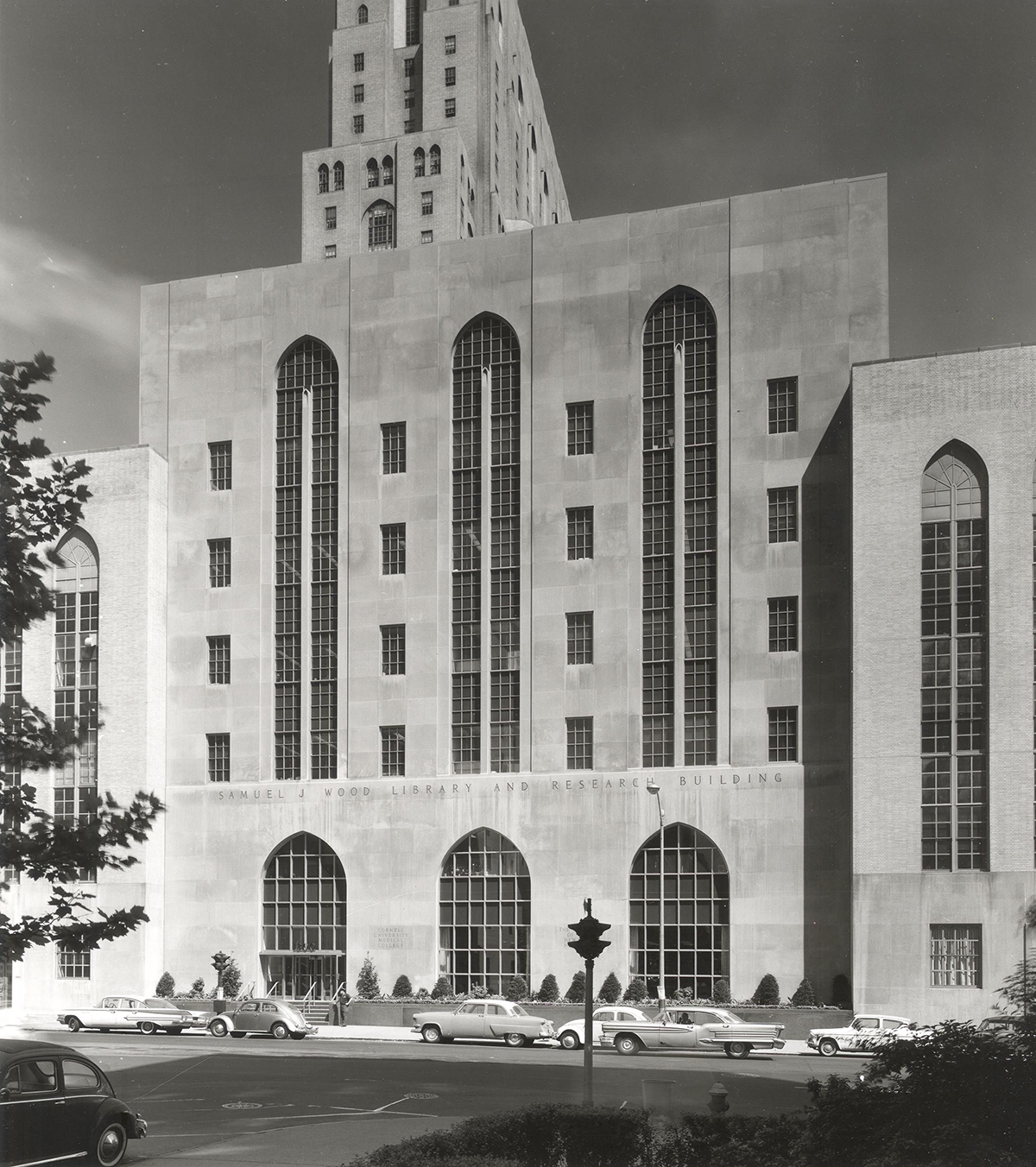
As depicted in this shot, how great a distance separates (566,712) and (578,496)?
803 centimetres

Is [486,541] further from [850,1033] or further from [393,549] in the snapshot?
[850,1033]

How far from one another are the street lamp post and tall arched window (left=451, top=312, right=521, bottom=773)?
5.54m

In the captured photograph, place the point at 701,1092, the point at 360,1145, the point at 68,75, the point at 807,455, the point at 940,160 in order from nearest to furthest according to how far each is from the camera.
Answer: the point at 360,1145, the point at 68,75, the point at 701,1092, the point at 940,160, the point at 807,455

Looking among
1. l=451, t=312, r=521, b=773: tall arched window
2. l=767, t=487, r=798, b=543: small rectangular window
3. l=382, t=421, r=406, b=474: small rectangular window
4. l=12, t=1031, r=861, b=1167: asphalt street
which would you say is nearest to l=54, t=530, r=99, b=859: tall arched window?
l=382, t=421, r=406, b=474: small rectangular window

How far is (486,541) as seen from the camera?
51219 millimetres

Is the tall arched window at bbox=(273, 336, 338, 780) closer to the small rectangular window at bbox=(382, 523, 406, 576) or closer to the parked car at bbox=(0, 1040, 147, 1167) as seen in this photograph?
the small rectangular window at bbox=(382, 523, 406, 576)

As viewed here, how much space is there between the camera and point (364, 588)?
5212 centimetres

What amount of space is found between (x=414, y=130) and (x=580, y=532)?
61914 mm

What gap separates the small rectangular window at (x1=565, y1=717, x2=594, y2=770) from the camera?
49.1 metres

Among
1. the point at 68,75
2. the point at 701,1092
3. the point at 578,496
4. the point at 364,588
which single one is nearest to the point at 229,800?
the point at 364,588

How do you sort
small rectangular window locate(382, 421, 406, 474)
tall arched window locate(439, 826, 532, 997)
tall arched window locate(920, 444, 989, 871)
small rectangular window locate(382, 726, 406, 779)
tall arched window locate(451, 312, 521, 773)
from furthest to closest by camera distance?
small rectangular window locate(382, 421, 406, 474) → small rectangular window locate(382, 726, 406, 779) → tall arched window locate(451, 312, 521, 773) → tall arched window locate(439, 826, 532, 997) → tall arched window locate(920, 444, 989, 871)

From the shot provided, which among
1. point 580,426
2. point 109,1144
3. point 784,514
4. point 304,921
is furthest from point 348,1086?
point 580,426

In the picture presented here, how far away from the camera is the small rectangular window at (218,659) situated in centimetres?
5353

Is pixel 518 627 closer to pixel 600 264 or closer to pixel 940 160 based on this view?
pixel 600 264
